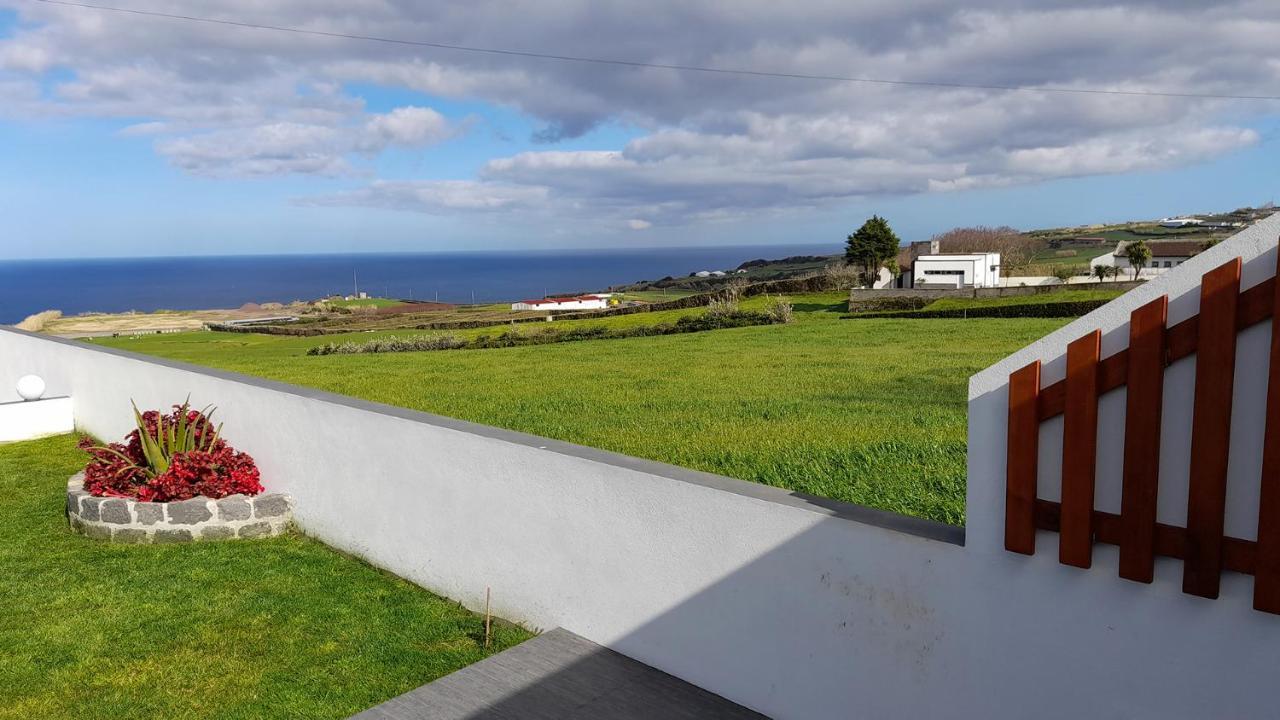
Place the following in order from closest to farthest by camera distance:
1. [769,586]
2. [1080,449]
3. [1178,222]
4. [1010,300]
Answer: [1080,449], [769,586], [1010,300], [1178,222]

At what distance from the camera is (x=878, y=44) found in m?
17.9

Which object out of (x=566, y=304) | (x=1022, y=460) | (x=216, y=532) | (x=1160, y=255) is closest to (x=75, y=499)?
(x=216, y=532)

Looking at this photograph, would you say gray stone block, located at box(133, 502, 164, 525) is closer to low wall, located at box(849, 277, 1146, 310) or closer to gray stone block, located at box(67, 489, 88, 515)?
gray stone block, located at box(67, 489, 88, 515)

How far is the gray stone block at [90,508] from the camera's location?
6133mm

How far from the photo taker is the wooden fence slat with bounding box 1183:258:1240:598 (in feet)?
6.76

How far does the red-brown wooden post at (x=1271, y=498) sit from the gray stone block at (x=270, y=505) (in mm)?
6190

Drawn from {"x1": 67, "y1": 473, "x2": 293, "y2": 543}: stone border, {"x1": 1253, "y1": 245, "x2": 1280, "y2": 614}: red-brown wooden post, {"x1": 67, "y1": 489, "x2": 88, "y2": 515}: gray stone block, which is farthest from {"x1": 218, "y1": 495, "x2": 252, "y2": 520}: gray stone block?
{"x1": 1253, "y1": 245, "x2": 1280, "y2": 614}: red-brown wooden post

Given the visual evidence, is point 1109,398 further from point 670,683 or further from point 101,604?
point 101,604

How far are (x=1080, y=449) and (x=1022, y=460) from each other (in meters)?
0.18

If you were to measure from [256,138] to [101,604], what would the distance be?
39320 mm

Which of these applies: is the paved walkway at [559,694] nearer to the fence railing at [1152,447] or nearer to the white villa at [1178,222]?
the fence railing at [1152,447]

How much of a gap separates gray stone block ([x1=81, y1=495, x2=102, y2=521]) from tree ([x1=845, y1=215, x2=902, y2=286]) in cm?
4949

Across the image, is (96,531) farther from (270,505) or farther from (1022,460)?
(1022,460)

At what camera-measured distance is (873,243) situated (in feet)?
170
